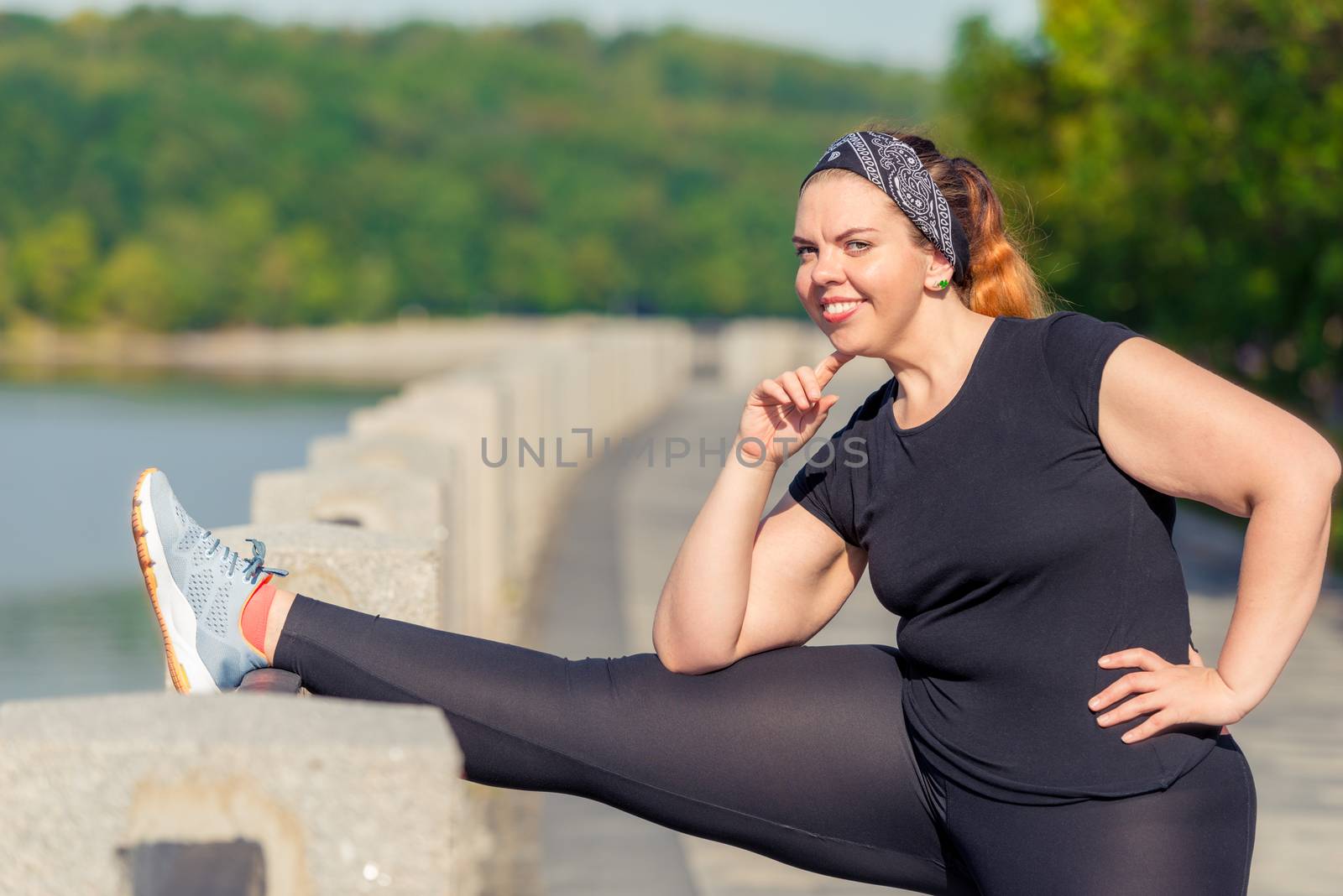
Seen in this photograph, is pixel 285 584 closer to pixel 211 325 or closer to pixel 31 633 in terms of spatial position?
pixel 31 633

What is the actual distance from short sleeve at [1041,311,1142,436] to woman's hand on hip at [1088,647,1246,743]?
0.34 m

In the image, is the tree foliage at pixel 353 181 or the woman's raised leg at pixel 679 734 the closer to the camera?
the woman's raised leg at pixel 679 734

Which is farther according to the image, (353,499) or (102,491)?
(102,491)

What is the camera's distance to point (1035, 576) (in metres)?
2.69

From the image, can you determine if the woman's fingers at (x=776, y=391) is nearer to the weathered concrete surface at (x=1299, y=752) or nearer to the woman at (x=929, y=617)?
the woman at (x=929, y=617)

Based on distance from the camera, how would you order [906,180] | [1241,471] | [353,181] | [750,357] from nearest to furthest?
[1241,471] → [906,180] → [750,357] → [353,181]

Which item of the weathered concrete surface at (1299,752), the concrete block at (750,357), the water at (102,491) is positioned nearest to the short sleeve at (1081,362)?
the weathered concrete surface at (1299,752)

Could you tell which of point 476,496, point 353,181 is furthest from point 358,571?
point 353,181

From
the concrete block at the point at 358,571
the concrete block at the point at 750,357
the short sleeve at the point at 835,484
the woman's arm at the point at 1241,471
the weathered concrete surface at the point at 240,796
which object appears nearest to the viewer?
the weathered concrete surface at the point at 240,796

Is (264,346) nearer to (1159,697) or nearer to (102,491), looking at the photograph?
(102,491)

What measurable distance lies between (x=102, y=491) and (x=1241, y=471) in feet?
68.5

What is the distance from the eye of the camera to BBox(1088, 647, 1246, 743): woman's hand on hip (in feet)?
8.61

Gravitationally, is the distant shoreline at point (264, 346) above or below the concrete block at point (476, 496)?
below

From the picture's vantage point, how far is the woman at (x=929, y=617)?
262cm
